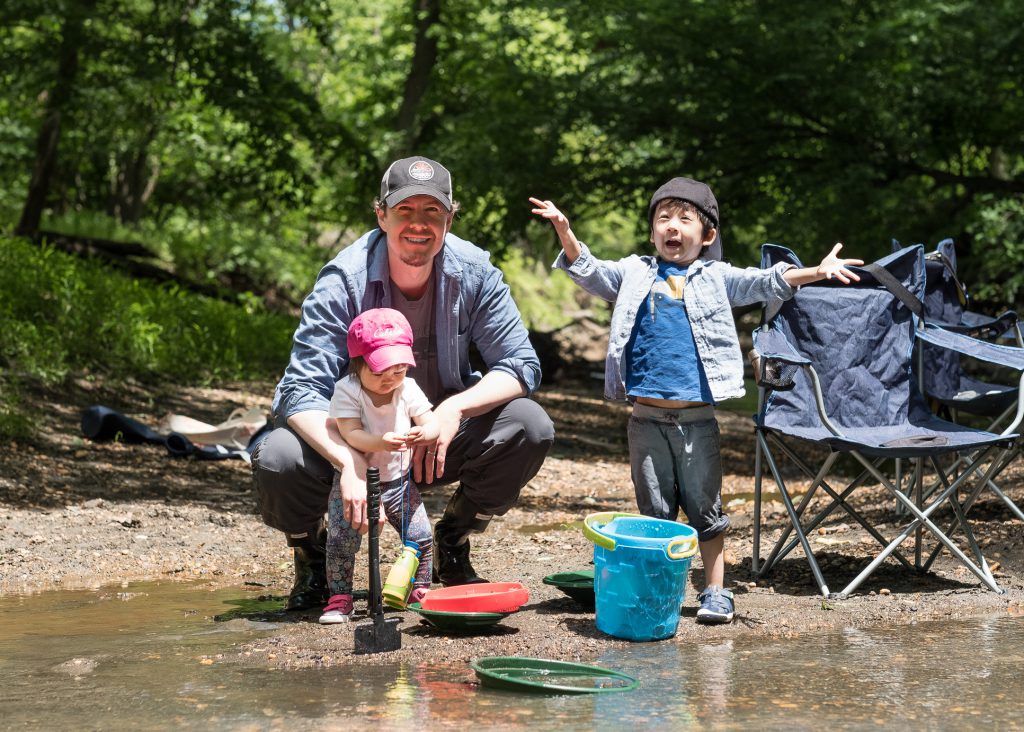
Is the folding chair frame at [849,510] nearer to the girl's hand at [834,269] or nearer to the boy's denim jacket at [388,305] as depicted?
the girl's hand at [834,269]

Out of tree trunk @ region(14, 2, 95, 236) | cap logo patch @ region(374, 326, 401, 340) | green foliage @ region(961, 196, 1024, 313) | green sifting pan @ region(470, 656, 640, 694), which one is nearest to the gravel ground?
green sifting pan @ region(470, 656, 640, 694)

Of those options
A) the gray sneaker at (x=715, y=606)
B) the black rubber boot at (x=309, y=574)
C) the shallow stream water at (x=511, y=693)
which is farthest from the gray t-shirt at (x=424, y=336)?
the gray sneaker at (x=715, y=606)

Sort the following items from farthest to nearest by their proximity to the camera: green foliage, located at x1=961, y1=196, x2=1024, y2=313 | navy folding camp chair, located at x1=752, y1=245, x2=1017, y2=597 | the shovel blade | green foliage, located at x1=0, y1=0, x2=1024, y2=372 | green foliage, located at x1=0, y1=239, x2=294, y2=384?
green foliage, located at x1=0, y1=0, x2=1024, y2=372 → green foliage, located at x1=961, y1=196, x2=1024, y2=313 → green foliage, located at x1=0, y1=239, x2=294, y2=384 → navy folding camp chair, located at x1=752, y1=245, x2=1017, y2=597 → the shovel blade

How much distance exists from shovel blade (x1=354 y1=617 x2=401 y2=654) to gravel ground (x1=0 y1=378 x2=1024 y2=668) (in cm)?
3

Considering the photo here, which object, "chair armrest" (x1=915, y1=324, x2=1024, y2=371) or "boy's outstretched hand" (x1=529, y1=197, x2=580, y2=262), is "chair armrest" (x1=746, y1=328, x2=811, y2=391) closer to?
"chair armrest" (x1=915, y1=324, x2=1024, y2=371)

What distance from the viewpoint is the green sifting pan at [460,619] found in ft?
11.9

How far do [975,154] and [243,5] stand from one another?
7402 millimetres

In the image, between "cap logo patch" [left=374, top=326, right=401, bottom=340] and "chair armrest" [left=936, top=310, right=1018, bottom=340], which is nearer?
"cap logo patch" [left=374, top=326, right=401, bottom=340]

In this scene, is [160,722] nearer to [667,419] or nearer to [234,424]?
[667,419]

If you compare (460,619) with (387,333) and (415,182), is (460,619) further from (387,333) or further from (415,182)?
(415,182)

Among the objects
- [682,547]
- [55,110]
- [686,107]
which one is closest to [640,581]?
[682,547]

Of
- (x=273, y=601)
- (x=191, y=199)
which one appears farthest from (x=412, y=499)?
(x=191, y=199)

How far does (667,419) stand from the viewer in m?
4.07

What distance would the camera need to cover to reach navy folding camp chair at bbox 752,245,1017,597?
14.8 ft
